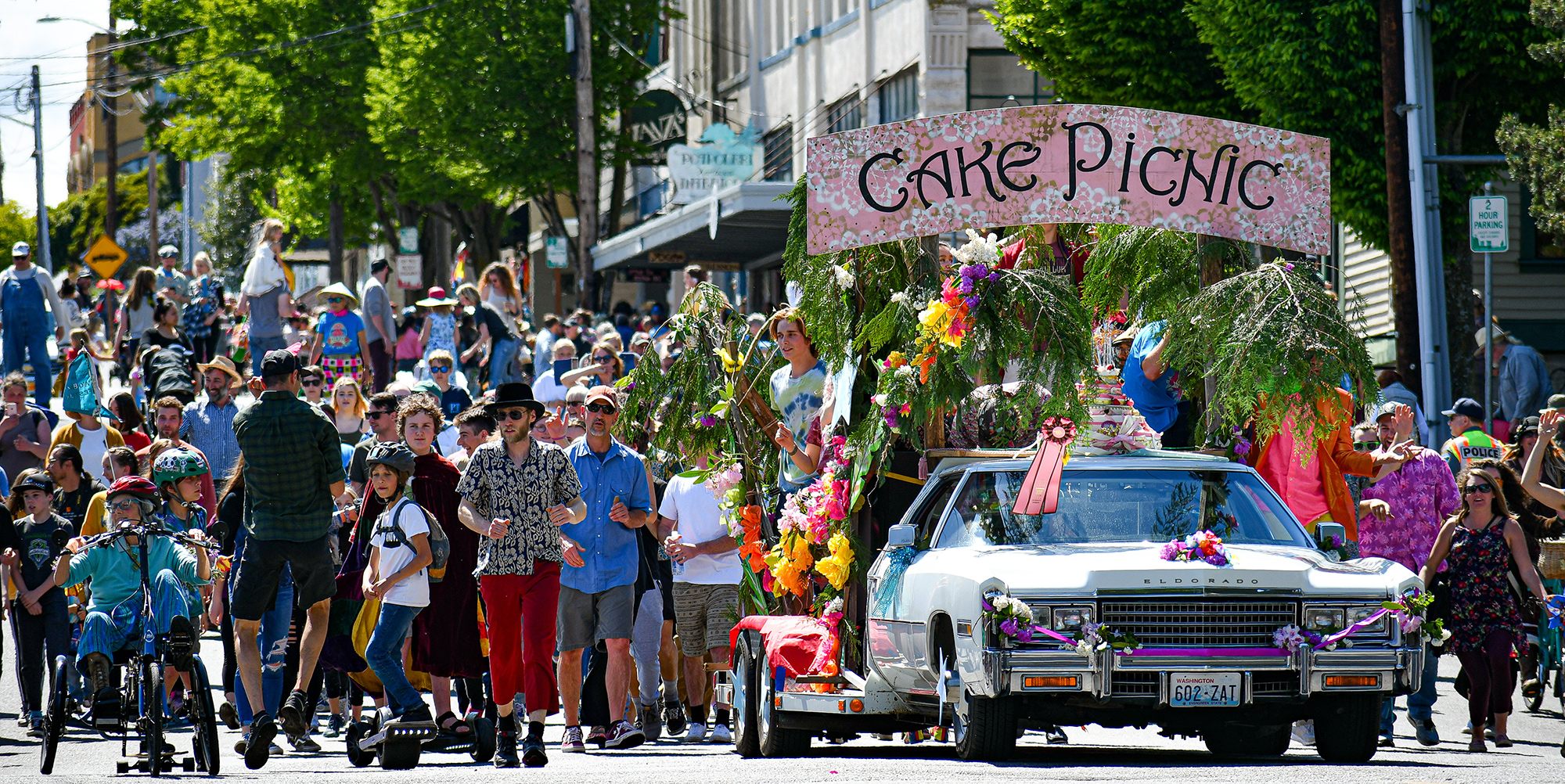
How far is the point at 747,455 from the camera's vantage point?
42.2 ft

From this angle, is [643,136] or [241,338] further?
[643,136]

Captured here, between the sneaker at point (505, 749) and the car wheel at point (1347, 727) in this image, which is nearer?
the car wheel at point (1347, 727)

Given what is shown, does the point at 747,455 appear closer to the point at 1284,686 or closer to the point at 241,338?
the point at 1284,686

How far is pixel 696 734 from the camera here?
13570 millimetres

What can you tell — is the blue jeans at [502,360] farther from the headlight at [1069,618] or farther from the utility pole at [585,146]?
the headlight at [1069,618]

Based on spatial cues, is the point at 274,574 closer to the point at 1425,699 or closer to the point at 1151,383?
the point at 1151,383

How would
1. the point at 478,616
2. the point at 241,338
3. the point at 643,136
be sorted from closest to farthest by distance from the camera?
the point at 478,616 < the point at 241,338 < the point at 643,136

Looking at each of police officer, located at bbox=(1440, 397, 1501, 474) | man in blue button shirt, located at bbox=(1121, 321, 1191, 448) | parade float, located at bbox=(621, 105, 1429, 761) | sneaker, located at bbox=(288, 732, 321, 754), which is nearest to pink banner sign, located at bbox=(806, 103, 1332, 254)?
parade float, located at bbox=(621, 105, 1429, 761)

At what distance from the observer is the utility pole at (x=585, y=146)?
33.6 m

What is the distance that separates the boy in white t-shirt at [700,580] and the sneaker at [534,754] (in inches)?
89.6

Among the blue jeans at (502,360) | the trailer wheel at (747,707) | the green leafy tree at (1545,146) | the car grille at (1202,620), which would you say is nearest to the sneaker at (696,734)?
the trailer wheel at (747,707)

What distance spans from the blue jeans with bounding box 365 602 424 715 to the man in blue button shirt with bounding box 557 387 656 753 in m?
1.22

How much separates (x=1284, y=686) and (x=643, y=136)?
36628 millimetres

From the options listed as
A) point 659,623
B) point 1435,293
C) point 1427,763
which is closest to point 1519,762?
point 1427,763
